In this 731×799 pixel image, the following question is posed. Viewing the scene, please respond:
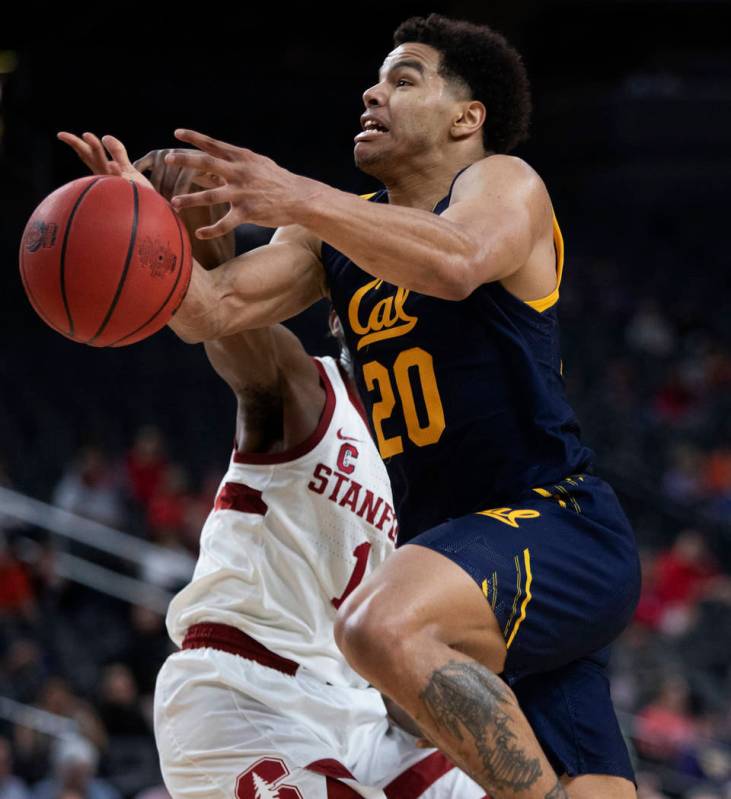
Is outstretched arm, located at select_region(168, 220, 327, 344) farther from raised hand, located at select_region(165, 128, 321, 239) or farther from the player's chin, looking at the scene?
raised hand, located at select_region(165, 128, 321, 239)

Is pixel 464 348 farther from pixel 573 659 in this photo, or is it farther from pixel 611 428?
pixel 611 428

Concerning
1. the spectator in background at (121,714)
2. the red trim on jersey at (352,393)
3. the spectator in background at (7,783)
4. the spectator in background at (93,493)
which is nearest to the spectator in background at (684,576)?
the spectator in background at (93,493)

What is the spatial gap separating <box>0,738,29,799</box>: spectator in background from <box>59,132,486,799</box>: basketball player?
3.17 m

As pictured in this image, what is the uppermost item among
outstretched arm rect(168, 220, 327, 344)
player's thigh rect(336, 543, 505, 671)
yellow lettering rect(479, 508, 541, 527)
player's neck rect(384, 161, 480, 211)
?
player's neck rect(384, 161, 480, 211)

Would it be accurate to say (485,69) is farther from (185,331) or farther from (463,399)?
(185,331)

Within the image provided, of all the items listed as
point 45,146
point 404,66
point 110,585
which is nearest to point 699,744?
point 110,585

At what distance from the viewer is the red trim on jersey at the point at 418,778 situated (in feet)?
11.5

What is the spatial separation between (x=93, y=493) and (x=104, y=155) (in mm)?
5771

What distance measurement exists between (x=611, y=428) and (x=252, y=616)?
831cm

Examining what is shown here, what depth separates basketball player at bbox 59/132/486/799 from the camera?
134 inches

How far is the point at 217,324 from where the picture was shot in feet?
11.0

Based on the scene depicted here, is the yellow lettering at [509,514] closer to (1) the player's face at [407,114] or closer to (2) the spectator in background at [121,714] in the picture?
(1) the player's face at [407,114]

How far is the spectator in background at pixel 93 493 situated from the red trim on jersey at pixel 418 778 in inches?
214

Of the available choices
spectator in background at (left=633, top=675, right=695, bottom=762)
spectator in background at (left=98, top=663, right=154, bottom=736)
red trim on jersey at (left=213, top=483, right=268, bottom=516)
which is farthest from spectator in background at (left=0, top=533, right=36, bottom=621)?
red trim on jersey at (left=213, top=483, right=268, bottom=516)
